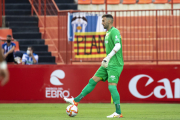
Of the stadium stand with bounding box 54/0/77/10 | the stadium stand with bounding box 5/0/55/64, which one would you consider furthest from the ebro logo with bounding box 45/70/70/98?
the stadium stand with bounding box 54/0/77/10

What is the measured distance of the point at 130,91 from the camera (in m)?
12.0

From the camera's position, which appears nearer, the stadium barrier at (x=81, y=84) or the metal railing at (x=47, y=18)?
the stadium barrier at (x=81, y=84)

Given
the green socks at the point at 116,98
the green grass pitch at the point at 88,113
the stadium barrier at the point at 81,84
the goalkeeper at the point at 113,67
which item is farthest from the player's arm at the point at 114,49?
the stadium barrier at the point at 81,84

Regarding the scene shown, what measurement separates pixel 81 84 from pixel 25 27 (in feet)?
18.8

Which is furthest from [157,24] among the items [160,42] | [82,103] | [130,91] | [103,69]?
[103,69]

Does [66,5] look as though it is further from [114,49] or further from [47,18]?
[114,49]

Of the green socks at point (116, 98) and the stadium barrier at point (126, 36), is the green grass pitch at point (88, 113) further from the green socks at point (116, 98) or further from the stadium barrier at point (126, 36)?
the stadium barrier at point (126, 36)

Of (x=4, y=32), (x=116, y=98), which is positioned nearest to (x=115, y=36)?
(x=116, y=98)

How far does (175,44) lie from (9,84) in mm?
5544

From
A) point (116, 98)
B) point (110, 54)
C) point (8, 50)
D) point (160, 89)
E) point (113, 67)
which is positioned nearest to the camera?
point (110, 54)

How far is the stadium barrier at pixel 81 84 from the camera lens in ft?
39.0

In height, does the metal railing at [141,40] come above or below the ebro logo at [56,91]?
above

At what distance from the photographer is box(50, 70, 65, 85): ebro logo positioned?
1208 centimetres

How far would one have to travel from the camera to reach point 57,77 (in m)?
12.1
